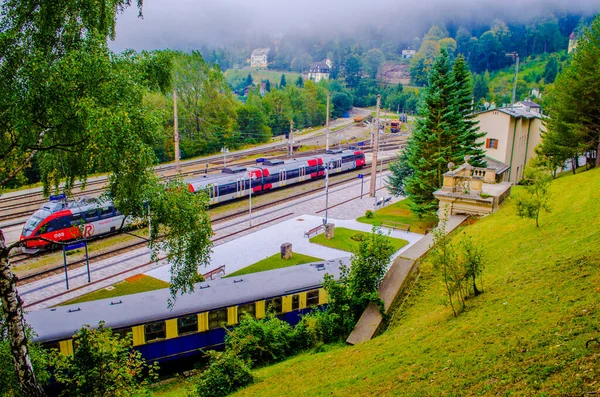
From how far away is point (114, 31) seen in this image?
12.6m

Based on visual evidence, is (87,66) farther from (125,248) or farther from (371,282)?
(125,248)

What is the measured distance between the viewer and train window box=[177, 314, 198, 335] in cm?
1579

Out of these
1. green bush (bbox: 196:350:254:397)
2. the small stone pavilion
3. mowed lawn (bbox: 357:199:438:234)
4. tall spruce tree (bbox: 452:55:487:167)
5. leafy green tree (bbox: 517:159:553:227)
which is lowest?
mowed lawn (bbox: 357:199:438:234)

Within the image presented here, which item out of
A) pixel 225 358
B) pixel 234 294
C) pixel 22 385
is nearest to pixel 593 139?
pixel 234 294

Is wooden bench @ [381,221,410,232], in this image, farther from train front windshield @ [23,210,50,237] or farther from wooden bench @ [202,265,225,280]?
train front windshield @ [23,210,50,237]

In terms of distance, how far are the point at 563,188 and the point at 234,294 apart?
62.1 feet

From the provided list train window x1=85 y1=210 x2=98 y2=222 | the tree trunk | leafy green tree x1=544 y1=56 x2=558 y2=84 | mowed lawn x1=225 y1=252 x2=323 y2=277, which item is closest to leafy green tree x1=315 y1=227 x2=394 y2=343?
the tree trunk

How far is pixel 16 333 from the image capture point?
31.6 ft

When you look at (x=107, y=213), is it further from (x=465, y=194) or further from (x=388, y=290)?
(x=388, y=290)

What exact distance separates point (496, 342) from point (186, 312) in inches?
411

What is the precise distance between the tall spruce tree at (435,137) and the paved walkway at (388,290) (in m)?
13.8

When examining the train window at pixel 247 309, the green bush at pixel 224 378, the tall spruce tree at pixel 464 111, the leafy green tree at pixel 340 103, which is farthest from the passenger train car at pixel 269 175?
the leafy green tree at pixel 340 103

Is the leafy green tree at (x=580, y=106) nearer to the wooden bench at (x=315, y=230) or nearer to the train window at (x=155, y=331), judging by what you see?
the wooden bench at (x=315, y=230)

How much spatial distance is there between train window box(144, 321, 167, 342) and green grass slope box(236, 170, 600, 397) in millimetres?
4826
